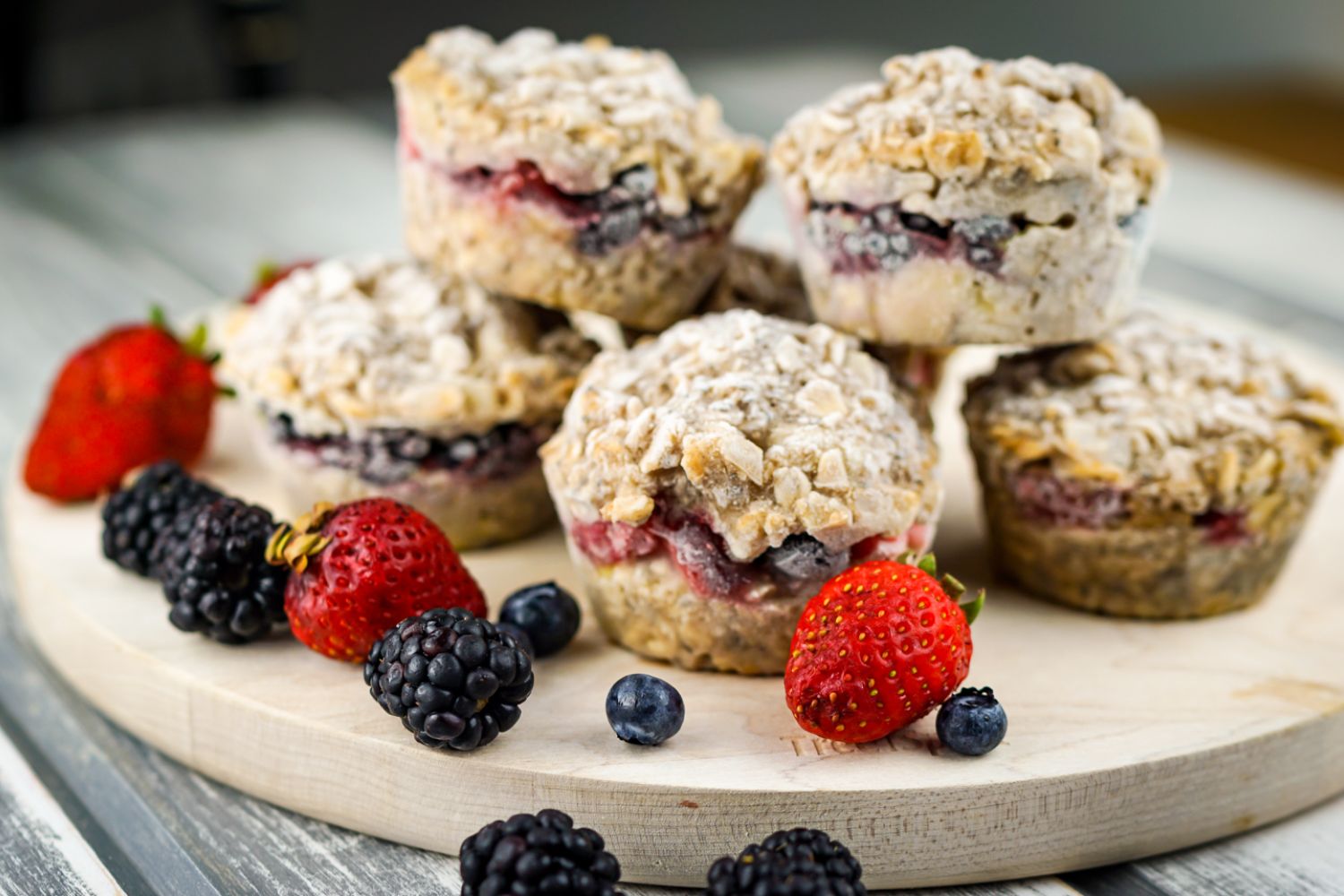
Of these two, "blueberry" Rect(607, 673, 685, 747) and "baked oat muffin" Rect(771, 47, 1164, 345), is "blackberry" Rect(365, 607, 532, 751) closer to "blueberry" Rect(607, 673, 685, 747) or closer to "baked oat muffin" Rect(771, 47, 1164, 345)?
"blueberry" Rect(607, 673, 685, 747)

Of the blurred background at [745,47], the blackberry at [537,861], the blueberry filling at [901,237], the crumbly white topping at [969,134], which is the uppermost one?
→ the crumbly white topping at [969,134]

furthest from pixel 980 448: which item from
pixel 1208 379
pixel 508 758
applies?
pixel 508 758

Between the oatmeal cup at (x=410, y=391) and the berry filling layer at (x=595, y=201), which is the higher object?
the berry filling layer at (x=595, y=201)

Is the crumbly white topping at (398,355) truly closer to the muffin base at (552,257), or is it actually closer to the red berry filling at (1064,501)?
the muffin base at (552,257)

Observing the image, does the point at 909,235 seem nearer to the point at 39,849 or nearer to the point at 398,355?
the point at 398,355

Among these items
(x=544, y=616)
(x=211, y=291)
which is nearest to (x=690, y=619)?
(x=544, y=616)

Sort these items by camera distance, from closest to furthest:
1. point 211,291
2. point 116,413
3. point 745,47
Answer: point 116,413 < point 211,291 < point 745,47

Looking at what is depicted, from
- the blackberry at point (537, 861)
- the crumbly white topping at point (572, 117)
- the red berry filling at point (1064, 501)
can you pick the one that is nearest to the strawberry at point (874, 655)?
the blackberry at point (537, 861)
